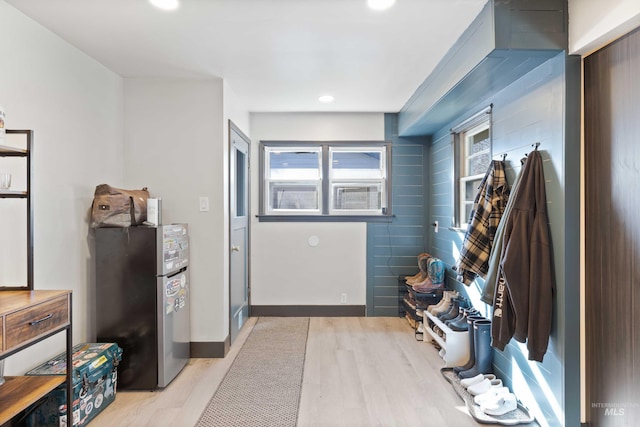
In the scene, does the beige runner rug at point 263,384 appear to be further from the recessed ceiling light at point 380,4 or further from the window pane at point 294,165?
the recessed ceiling light at point 380,4

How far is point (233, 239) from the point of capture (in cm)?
347

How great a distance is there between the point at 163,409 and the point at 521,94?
3.12 meters

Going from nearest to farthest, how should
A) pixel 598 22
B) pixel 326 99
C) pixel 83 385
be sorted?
pixel 598 22 → pixel 83 385 → pixel 326 99

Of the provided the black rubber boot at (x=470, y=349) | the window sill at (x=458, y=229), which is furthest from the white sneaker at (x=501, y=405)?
the window sill at (x=458, y=229)

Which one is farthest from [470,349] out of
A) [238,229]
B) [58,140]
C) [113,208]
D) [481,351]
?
[58,140]

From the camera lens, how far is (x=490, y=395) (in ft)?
7.53

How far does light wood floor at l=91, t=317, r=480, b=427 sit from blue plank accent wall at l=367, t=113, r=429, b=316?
0.81m

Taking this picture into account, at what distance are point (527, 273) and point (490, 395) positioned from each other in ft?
2.94

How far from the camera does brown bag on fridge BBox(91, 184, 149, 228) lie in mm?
2555

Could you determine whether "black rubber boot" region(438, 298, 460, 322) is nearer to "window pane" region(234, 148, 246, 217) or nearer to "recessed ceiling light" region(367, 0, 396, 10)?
"window pane" region(234, 148, 246, 217)

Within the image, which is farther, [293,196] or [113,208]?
Result: [293,196]

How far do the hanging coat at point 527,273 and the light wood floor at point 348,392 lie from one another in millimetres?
646

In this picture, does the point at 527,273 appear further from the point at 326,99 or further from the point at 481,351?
the point at 326,99

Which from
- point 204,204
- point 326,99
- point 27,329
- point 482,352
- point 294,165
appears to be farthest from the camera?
point 294,165
